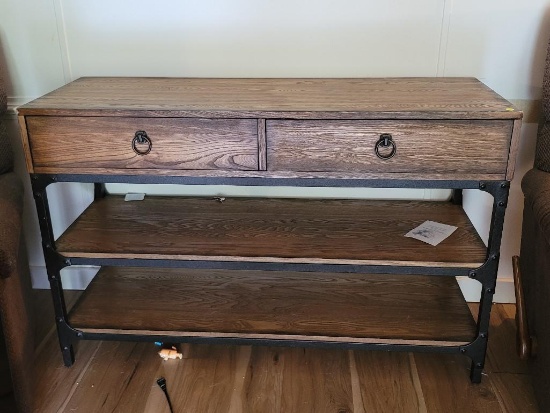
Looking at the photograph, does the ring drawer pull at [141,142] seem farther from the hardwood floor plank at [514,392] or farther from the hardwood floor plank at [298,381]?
the hardwood floor plank at [514,392]

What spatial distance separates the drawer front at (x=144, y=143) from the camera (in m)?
1.55

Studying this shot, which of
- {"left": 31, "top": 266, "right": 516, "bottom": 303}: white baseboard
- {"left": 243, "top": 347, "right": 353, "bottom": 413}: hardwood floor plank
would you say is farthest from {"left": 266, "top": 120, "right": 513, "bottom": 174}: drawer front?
{"left": 31, "top": 266, "right": 516, "bottom": 303}: white baseboard

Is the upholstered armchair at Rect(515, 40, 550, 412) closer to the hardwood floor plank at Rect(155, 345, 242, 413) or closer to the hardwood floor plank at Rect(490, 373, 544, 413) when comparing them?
the hardwood floor plank at Rect(490, 373, 544, 413)

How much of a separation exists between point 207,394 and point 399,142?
0.94 metres

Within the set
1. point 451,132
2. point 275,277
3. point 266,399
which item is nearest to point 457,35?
point 451,132

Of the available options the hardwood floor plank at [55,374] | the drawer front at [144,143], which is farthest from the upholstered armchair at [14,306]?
the drawer front at [144,143]

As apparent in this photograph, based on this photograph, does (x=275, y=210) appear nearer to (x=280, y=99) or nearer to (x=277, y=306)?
(x=277, y=306)

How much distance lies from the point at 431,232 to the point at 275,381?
66 centimetres

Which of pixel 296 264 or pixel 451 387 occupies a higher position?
pixel 296 264

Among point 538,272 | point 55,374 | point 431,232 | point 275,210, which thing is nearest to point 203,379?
point 55,374

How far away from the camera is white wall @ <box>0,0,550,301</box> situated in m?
1.88

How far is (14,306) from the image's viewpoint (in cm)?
161

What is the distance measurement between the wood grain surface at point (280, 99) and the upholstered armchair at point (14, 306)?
0.30m

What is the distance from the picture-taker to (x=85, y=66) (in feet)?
6.61
